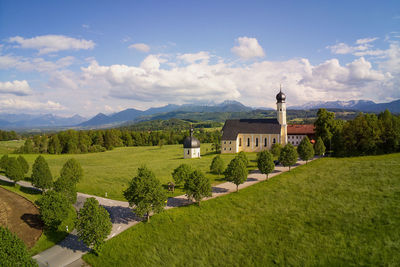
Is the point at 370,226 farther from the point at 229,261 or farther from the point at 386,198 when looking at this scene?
the point at 229,261

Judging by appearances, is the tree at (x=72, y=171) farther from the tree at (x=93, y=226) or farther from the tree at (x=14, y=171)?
the tree at (x=93, y=226)

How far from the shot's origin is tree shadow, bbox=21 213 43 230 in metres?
30.3

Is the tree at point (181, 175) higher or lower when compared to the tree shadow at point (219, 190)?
higher

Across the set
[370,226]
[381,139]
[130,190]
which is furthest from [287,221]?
[381,139]

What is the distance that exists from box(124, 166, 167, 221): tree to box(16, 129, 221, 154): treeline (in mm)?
92792

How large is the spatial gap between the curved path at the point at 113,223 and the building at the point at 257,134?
3557 centimetres

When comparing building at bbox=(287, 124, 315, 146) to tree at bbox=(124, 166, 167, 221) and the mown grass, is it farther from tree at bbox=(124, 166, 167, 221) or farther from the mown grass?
the mown grass

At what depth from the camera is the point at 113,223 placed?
30.0m

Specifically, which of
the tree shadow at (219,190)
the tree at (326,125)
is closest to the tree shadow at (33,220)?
the tree shadow at (219,190)

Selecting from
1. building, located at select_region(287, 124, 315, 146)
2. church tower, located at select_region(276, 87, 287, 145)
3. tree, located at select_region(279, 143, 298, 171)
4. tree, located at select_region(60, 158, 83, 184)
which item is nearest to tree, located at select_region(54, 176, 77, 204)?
tree, located at select_region(60, 158, 83, 184)

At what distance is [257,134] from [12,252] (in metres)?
74.6

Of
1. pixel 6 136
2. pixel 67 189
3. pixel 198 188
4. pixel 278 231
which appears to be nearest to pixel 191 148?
pixel 198 188

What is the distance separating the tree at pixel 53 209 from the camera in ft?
92.1

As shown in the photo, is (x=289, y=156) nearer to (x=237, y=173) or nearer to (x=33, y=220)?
(x=237, y=173)
